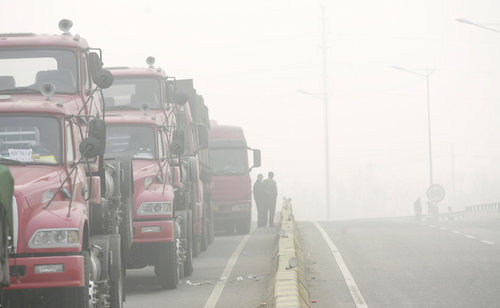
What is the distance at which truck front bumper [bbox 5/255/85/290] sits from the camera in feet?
32.4

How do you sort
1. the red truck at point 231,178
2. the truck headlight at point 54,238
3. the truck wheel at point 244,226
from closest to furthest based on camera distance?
the truck headlight at point 54,238, the red truck at point 231,178, the truck wheel at point 244,226

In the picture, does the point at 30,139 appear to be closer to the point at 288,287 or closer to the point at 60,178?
the point at 60,178

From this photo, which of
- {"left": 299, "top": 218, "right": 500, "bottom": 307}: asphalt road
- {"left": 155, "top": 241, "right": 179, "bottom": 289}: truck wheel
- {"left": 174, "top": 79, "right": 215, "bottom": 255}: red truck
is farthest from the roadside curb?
{"left": 174, "top": 79, "right": 215, "bottom": 255}: red truck

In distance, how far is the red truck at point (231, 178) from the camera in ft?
106

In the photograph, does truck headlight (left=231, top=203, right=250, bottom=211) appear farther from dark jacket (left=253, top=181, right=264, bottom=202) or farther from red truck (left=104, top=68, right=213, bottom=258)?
red truck (left=104, top=68, right=213, bottom=258)

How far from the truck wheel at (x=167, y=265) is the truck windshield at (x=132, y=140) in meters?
1.76

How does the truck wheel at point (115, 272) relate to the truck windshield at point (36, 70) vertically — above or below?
below

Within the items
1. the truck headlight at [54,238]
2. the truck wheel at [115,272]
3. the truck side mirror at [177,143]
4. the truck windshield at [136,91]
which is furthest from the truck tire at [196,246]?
the truck headlight at [54,238]

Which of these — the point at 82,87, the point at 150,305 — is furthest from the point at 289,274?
the point at 82,87

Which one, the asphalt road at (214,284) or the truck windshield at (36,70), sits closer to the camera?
the truck windshield at (36,70)

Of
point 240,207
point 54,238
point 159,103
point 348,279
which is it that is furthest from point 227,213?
point 54,238

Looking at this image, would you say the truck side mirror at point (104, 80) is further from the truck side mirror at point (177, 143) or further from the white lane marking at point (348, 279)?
the truck side mirror at point (177, 143)

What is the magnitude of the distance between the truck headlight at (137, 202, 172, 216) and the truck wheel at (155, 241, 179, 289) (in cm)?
47

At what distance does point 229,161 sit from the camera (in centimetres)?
3312
